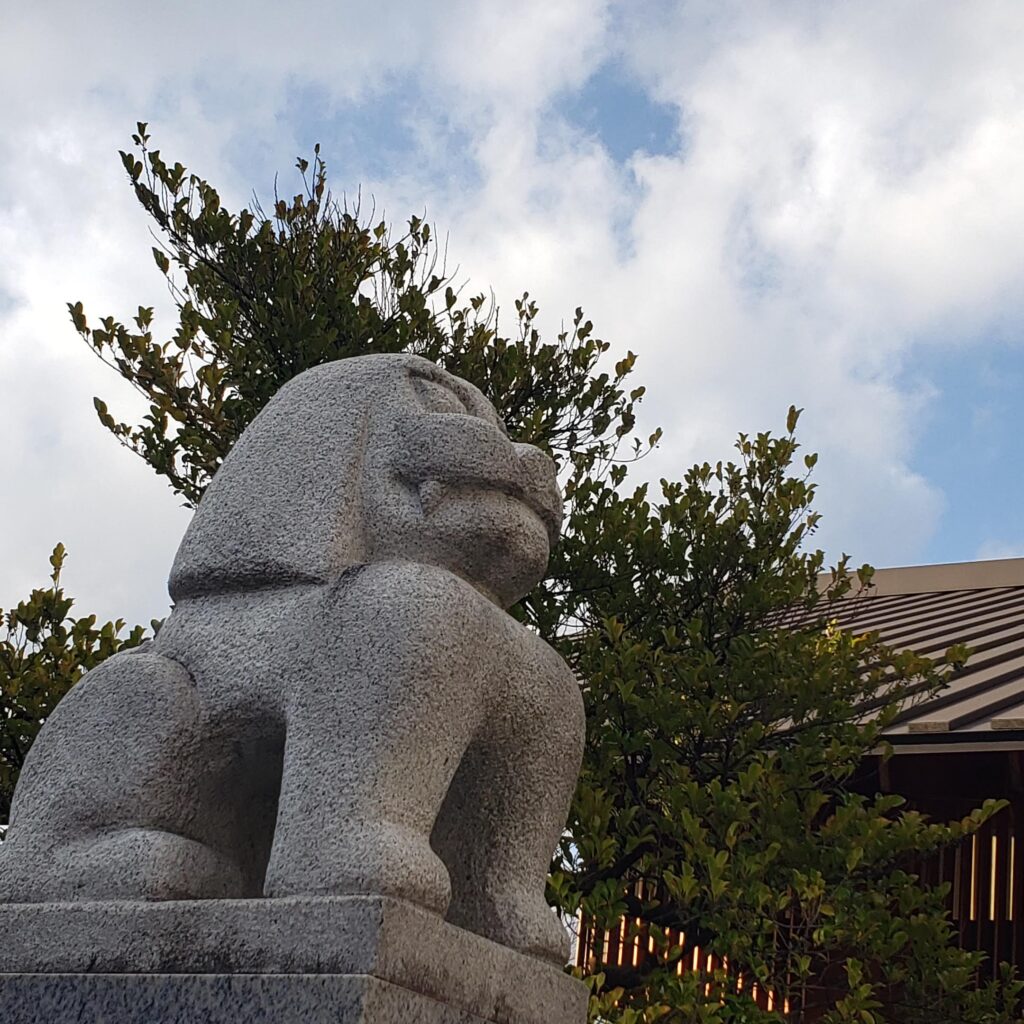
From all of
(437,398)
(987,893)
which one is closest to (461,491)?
(437,398)

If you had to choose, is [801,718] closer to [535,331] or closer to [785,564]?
[785,564]

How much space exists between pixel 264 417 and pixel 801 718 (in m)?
2.20

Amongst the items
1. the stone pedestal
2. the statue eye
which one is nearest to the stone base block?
the stone pedestal

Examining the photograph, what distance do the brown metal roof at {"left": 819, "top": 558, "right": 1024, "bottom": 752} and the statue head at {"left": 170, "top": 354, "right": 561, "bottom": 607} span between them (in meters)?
2.77

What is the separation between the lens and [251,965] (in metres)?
1.78

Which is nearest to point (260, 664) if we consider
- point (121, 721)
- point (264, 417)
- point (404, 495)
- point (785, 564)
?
point (121, 721)

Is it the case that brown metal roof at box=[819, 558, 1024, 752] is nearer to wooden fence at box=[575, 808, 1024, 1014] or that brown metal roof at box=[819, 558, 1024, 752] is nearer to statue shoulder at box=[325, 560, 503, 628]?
wooden fence at box=[575, 808, 1024, 1014]

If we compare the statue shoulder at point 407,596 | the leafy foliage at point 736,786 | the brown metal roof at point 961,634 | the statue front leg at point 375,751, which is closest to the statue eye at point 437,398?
the statue shoulder at point 407,596

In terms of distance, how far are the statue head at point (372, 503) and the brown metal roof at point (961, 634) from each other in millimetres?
2772

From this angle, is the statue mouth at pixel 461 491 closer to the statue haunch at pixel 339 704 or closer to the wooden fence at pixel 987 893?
the statue haunch at pixel 339 704

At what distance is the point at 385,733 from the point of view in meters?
1.96

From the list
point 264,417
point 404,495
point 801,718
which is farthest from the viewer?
point 801,718

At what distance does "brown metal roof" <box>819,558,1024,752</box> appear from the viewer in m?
4.67

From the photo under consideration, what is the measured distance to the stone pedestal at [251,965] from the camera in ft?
5.61
